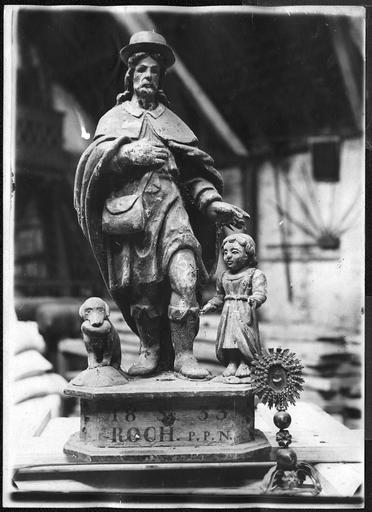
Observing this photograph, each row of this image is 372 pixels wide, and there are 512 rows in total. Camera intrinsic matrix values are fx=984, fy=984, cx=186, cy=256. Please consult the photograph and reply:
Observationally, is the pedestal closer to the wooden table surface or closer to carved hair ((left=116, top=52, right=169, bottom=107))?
the wooden table surface

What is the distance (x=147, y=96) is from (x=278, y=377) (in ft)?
5.33

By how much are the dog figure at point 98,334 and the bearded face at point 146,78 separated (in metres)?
1.12

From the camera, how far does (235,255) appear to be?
5.07m

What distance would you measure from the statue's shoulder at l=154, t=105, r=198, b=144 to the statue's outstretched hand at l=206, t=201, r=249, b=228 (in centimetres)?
37

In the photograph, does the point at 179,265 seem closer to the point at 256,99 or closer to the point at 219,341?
the point at 219,341

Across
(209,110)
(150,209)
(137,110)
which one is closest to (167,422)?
(150,209)

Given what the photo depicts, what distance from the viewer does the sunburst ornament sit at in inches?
188

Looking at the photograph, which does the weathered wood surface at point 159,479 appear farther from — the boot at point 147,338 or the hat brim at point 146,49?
the hat brim at point 146,49

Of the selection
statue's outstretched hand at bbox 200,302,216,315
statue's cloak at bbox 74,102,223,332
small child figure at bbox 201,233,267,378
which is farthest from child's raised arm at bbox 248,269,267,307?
statue's cloak at bbox 74,102,223,332

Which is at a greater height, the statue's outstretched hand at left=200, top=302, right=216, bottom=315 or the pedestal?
the statue's outstretched hand at left=200, top=302, right=216, bottom=315

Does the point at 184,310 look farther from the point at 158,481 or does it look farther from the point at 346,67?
the point at 346,67

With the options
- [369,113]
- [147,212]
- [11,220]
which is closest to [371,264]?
[369,113]

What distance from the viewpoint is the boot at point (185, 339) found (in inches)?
197

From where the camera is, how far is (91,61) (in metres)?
5.96
